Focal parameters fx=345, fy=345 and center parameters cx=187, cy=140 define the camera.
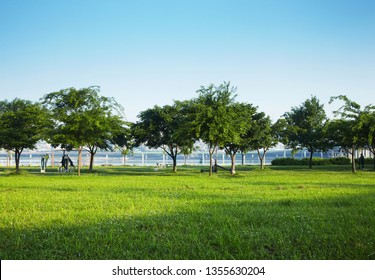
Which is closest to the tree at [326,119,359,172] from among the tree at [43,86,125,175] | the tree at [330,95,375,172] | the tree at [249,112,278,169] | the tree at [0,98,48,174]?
the tree at [330,95,375,172]

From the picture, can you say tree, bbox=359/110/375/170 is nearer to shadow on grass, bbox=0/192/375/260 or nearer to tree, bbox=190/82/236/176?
tree, bbox=190/82/236/176

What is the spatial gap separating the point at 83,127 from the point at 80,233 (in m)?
24.7

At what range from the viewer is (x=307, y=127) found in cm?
5941

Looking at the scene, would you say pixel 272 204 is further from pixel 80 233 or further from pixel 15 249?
pixel 15 249

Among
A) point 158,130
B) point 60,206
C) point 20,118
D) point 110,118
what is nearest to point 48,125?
point 20,118

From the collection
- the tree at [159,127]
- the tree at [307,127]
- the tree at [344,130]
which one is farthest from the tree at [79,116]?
the tree at [307,127]

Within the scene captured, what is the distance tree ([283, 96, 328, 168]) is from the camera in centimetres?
5409

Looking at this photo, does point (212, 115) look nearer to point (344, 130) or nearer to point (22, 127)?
point (344, 130)

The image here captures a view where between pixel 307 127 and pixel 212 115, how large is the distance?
3479 cm

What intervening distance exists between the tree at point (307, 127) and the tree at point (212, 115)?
2460cm

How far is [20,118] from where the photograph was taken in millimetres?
37406

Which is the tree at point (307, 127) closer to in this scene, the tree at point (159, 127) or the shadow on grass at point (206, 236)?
the tree at point (159, 127)

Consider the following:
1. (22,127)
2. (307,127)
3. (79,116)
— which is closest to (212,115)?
(79,116)
